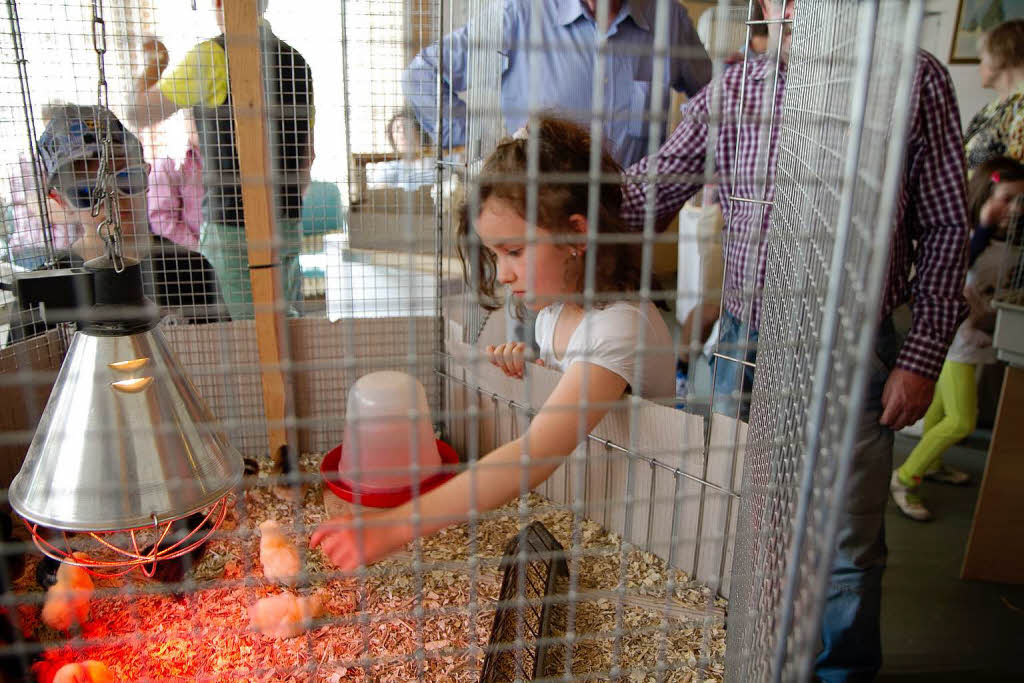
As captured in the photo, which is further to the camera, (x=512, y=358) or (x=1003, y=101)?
(x=1003, y=101)

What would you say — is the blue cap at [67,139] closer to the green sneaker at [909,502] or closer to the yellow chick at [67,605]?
the yellow chick at [67,605]

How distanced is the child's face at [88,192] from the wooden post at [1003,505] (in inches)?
60.7

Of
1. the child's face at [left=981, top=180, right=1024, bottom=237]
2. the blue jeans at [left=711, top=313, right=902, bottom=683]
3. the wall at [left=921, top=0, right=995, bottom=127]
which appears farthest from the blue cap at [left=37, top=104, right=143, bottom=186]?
the wall at [left=921, top=0, right=995, bottom=127]

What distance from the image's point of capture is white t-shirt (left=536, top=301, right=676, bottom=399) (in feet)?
2.87

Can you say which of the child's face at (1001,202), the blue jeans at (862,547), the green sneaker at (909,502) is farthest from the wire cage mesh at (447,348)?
the green sneaker at (909,502)

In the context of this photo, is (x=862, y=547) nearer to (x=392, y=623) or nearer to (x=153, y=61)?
(x=392, y=623)

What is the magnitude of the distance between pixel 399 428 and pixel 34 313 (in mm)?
537

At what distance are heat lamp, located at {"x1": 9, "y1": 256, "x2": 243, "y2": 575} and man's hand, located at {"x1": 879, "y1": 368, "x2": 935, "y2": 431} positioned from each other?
75 centimetres

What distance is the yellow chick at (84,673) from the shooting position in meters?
0.70

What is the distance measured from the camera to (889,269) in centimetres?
89

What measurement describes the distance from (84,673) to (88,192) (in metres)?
0.73

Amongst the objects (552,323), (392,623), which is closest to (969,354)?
(552,323)

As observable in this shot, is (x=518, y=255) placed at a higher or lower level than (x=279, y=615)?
higher

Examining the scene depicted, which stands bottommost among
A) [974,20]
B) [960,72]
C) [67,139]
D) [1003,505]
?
[1003,505]
